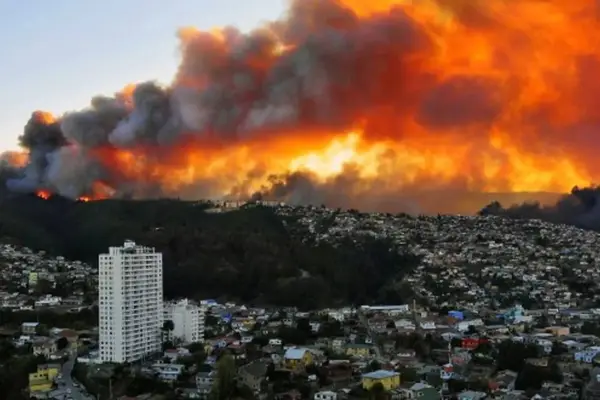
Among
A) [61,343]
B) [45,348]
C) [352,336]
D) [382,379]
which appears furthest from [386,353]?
[45,348]

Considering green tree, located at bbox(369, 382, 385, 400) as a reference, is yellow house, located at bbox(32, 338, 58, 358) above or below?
above

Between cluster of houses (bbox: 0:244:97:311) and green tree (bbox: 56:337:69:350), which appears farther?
cluster of houses (bbox: 0:244:97:311)

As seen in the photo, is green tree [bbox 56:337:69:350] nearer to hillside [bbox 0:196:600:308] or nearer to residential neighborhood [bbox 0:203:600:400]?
residential neighborhood [bbox 0:203:600:400]

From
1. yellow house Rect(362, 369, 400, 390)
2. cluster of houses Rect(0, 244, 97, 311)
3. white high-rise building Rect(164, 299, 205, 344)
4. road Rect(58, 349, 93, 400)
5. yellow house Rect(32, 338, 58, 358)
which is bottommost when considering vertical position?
road Rect(58, 349, 93, 400)

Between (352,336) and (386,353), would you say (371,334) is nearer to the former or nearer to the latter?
(352,336)

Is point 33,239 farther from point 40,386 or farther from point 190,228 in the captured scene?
point 40,386

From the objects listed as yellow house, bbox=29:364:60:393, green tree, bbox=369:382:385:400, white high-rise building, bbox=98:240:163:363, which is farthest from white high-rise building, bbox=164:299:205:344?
green tree, bbox=369:382:385:400

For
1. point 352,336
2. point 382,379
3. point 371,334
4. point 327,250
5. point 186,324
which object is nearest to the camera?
point 382,379

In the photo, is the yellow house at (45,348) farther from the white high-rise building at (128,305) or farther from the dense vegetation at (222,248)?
the dense vegetation at (222,248)
